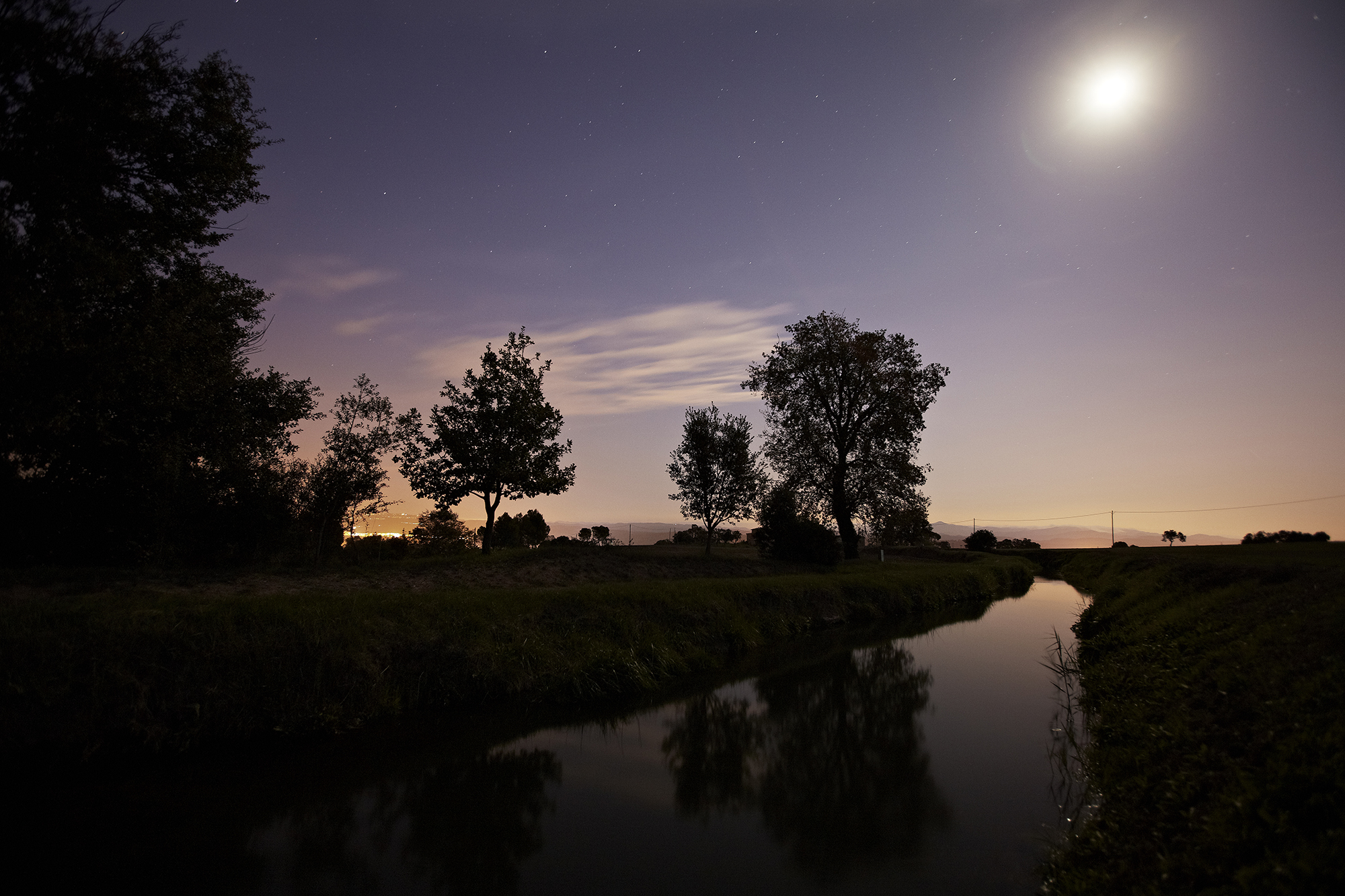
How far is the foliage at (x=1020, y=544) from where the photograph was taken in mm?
72062

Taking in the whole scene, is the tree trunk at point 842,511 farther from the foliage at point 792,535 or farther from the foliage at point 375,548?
the foliage at point 375,548

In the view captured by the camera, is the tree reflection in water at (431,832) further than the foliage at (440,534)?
No

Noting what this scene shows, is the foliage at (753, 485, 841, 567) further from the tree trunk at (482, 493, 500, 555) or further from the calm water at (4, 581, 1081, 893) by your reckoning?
the calm water at (4, 581, 1081, 893)

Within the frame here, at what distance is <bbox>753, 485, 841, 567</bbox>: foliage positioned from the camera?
35.2 meters

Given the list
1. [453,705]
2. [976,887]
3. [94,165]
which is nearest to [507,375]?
[94,165]

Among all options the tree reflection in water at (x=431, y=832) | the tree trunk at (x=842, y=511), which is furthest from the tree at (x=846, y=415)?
the tree reflection in water at (x=431, y=832)

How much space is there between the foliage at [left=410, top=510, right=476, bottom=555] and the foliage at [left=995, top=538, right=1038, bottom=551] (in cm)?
6076

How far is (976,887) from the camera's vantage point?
616 centimetres

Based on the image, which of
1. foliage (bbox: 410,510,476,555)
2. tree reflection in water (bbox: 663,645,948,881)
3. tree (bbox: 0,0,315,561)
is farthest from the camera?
foliage (bbox: 410,510,476,555)

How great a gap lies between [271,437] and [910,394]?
3325 centimetres

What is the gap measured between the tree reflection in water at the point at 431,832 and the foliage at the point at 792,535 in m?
27.0

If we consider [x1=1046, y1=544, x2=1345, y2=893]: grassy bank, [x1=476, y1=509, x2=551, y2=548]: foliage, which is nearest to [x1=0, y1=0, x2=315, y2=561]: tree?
[x1=1046, y1=544, x2=1345, y2=893]: grassy bank

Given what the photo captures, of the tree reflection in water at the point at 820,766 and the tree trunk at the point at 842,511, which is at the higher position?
the tree trunk at the point at 842,511

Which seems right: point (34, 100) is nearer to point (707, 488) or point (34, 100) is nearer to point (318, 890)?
point (318, 890)
